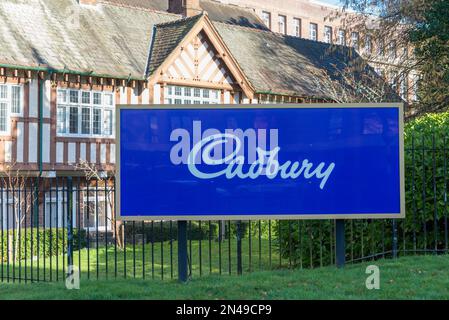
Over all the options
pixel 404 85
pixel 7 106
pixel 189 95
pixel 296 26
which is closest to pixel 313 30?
pixel 296 26

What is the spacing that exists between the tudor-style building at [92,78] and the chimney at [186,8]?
4.58 ft

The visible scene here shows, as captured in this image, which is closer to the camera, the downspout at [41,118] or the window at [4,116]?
the window at [4,116]

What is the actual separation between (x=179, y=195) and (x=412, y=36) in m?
19.1

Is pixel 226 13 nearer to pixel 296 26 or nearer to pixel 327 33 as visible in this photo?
pixel 296 26

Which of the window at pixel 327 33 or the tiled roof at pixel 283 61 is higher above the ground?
the window at pixel 327 33

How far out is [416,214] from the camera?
12.0 metres

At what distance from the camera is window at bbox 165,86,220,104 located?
87.4 feet

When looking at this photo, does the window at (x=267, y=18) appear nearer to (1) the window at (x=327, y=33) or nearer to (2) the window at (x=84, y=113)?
(1) the window at (x=327, y=33)

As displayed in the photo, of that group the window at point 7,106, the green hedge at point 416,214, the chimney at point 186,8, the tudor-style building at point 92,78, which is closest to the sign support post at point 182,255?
the green hedge at point 416,214

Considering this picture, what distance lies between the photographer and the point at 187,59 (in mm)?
26844

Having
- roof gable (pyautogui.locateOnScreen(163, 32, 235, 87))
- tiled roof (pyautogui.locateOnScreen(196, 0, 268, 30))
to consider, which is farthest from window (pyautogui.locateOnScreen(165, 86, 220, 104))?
tiled roof (pyautogui.locateOnScreen(196, 0, 268, 30))

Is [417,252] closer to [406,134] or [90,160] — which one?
[406,134]

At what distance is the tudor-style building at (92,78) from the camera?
22734 millimetres

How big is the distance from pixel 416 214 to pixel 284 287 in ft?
13.0
